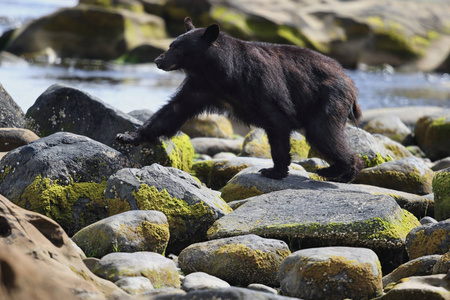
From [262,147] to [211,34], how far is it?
2545 millimetres

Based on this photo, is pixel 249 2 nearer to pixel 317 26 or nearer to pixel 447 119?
pixel 317 26

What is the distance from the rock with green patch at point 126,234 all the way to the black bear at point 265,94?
5.70 feet

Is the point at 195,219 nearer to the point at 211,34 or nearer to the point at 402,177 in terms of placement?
the point at 211,34

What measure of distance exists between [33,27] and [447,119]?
2141 cm

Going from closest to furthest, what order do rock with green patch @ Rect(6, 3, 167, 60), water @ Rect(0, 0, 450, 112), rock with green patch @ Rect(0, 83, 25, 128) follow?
rock with green patch @ Rect(0, 83, 25, 128), water @ Rect(0, 0, 450, 112), rock with green patch @ Rect(6, 3, 167, 60)

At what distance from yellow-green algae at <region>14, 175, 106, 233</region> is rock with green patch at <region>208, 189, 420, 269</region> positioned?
110cm

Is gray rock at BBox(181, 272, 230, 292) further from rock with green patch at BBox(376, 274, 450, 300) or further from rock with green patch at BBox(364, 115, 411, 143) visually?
rock with green patch at BBox(364, 115, 411, 143)

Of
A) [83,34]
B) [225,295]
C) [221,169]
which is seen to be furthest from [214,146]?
[83,34]

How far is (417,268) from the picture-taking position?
428 cm

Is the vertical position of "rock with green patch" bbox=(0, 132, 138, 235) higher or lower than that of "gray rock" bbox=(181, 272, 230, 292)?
higher

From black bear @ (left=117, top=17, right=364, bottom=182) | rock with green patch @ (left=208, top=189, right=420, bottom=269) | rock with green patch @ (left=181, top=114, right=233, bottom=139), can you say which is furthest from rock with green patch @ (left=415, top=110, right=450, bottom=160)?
rock with green patch @ (left=208, top=189, right=420, bottom=269)

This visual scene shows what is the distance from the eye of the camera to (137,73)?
76.5ft

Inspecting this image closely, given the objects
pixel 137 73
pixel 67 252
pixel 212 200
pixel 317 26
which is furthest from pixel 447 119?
pixel 317 26

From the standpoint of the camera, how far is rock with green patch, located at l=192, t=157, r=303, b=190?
720 centimetres
